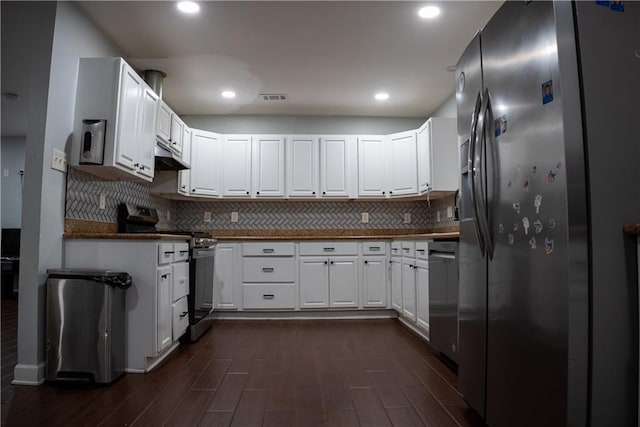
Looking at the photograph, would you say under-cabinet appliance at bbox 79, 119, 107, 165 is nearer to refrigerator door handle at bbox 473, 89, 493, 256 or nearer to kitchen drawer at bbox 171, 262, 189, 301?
kitchen drawer at bbox 171, 262, 189, 301

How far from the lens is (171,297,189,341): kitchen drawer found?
281 centimetres

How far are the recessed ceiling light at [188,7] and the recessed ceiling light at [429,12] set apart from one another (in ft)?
5.27

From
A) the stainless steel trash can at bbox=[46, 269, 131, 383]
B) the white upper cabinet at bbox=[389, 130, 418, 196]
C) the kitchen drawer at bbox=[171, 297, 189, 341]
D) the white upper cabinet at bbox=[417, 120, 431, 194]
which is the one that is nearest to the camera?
the stainless steel trash can at bbox=[46, 269, 131, 383]

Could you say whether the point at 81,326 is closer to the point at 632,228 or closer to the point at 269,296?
the point at 269,296

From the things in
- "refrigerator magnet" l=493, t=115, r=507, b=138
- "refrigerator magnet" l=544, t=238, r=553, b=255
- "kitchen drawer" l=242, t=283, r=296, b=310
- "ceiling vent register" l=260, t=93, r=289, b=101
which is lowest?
"kitchen drawer" l=242, t=283, r=296, b=310

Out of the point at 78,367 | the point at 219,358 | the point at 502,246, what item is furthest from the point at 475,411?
the point at 78,367

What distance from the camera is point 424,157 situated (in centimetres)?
412

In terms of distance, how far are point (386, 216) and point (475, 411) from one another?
3207mm

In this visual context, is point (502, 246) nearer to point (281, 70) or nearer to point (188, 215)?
point (281, 70)

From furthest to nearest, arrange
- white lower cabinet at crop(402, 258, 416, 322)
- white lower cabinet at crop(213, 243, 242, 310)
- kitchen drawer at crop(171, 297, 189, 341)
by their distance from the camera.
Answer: white lower cabinet at crop(213, 243, 242, 310)
white lower cabinet at crop(402, 258, 416, 322)
kitchen drawer at crop(171, 297, 189, 341)

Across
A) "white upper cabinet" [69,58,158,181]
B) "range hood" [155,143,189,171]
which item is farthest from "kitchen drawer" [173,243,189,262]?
"range hood" [155,143,189,171]

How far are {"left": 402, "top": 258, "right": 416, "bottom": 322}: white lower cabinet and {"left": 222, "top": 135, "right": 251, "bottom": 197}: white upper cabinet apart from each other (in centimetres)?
208

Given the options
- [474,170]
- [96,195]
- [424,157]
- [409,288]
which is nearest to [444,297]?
[409,288]

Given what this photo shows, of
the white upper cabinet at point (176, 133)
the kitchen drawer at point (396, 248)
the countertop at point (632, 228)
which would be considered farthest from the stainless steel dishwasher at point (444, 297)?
the white upper cabinet at point (176, 133)
